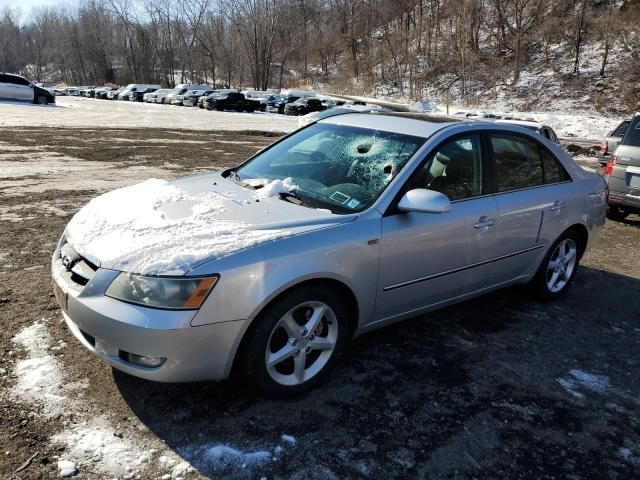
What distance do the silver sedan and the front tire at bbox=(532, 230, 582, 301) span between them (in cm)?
4

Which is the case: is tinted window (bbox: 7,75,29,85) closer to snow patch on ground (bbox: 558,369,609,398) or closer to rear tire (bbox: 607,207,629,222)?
rear tire (bbox: 607,207,629,222)

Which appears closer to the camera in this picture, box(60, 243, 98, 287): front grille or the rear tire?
box(60, 243, 98, 287): front grille

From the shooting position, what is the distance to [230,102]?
1572 inches

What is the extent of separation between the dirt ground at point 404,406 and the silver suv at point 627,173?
3155 millimetres

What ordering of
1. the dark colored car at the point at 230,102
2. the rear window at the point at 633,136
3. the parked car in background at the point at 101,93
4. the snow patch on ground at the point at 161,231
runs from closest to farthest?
the snow patch on ground at the point at 161,231 → the rear window at the point at 633,136 → the dark colored car at the point at 230,102 → the parked car in background at the point at 101,93

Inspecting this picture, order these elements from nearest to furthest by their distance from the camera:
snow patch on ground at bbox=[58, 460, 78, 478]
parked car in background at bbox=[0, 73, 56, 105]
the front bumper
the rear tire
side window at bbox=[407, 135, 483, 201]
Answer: snow patch on ground at bbox=[58, 460, 78, 478] < the front bumper < side window at bbox=[407, 135, 483, 201] < the rear tire < parked car in background at bbox=[0, 73, 56, 105]

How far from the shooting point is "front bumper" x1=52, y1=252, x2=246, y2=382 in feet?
8.58

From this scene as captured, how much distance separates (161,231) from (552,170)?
3.44m

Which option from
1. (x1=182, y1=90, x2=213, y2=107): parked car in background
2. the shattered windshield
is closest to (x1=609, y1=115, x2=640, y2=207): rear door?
the shattered windshield

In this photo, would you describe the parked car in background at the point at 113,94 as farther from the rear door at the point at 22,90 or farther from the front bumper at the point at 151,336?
the front bumper at the point at 151,336

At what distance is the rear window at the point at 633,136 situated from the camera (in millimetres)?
7600

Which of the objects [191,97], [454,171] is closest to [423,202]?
[454,171]

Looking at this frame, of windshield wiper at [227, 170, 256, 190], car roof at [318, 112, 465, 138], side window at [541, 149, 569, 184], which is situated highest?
car roof at [318, 112, 465, 138]

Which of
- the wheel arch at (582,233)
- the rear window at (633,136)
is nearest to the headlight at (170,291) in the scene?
the wheel arch at (582,233)
